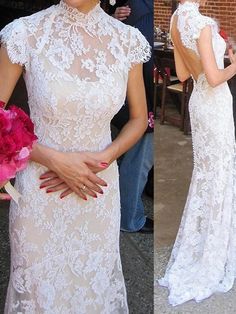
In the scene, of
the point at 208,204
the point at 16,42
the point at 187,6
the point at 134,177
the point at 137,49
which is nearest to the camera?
the point at 16,42

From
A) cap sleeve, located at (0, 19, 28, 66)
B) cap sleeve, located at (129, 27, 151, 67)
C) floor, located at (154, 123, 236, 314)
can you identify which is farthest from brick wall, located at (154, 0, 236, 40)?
cap sleeve, located at (0, 19, 28, 66)

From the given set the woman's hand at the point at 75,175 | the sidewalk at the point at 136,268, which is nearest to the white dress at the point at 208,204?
the sidewalk at the point at 136,268

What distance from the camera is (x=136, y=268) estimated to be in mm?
1381

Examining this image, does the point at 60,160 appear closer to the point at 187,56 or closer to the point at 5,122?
the point at 5,122

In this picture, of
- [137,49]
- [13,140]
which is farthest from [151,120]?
[13,140]

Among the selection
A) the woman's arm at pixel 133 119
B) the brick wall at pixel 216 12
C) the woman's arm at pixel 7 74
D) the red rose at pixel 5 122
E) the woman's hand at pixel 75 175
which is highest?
the brick wall at pixel 216 12

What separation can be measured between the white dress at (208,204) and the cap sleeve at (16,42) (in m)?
0.46

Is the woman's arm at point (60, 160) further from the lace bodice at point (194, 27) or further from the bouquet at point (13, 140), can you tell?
the lace bodice at point (194, 27)

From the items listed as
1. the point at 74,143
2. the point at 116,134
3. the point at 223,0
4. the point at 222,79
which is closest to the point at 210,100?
the point at 222,79

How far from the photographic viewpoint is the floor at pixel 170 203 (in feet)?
4.35

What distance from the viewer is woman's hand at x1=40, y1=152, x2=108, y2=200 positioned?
0.99 m

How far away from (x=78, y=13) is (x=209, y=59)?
42 centimetres

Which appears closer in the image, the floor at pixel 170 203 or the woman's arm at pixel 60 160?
the woman's arm at pixel 60 160

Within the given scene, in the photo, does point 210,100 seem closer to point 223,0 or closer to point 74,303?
point 223,0
